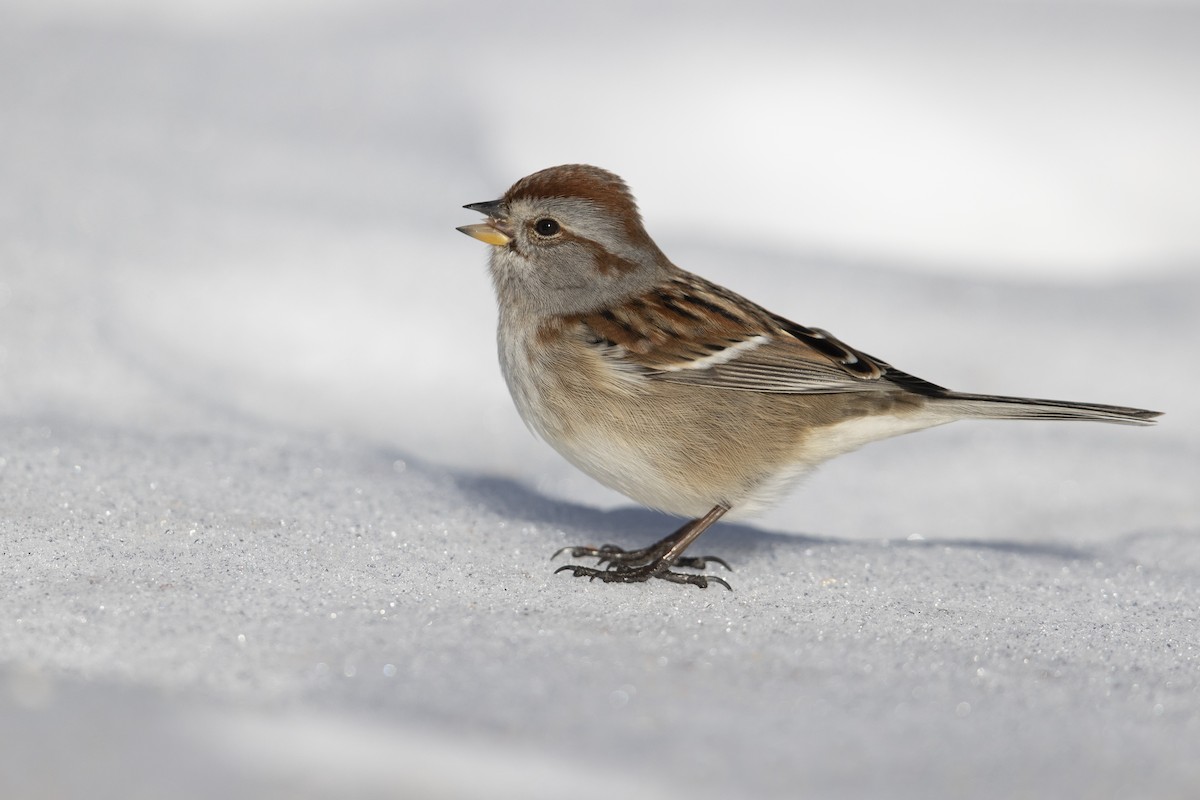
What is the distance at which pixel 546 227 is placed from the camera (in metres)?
4.77

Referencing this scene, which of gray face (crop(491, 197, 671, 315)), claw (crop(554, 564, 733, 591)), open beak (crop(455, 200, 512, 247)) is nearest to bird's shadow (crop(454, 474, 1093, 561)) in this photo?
claw (crop(554, 564, 733, 591))

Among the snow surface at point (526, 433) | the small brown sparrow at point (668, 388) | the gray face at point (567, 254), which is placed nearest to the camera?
the snow surface at point (526, 433)

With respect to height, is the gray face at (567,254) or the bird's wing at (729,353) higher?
the gray face at (567,254)

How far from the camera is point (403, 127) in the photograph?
25.5 ft

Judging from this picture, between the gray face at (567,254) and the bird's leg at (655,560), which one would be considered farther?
the gray face at (567,254)

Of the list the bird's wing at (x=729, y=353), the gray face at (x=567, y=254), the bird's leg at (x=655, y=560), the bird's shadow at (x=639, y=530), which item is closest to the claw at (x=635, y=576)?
the bird's leg at (x=655, y=560)

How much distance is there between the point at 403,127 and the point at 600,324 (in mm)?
3679

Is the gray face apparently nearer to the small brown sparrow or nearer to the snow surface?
the small brown sparrow

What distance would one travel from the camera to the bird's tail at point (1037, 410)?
13.6 ft

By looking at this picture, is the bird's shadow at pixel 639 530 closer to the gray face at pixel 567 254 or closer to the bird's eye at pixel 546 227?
the gray face at pixel 567 254

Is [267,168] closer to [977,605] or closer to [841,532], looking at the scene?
[841,532]

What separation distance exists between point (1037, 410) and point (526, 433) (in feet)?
8.50

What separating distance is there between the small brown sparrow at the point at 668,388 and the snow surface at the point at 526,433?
0.35 meters

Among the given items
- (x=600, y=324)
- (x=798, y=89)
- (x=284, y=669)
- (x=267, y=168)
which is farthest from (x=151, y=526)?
(x=798, y=89)
